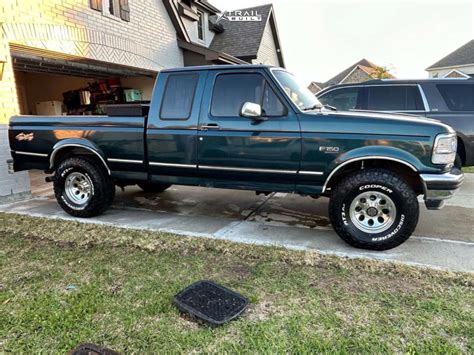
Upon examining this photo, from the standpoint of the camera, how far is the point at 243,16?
67.4ft

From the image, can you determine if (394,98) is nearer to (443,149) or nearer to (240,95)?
(443,149)

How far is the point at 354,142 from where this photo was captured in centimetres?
382

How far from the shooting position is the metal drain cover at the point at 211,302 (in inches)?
106

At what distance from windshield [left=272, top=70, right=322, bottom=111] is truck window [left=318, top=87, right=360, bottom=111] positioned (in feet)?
8.37

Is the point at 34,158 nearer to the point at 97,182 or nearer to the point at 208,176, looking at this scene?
the point at 97,182

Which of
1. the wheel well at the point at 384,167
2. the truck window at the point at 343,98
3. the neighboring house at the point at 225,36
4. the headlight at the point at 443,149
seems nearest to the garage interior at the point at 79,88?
the neighboring house at the point at 225,36

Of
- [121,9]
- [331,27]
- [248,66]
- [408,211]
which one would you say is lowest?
[408,211]

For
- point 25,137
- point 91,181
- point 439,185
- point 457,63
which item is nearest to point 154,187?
point 91,181

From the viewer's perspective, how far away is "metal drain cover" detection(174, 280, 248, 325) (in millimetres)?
2689

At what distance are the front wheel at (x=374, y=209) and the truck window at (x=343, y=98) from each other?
3.46m

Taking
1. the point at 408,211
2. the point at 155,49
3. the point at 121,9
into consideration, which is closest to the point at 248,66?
the point at 408,211

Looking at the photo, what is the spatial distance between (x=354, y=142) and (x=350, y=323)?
196cm

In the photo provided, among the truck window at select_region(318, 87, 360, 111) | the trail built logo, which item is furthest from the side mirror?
the trail built logo

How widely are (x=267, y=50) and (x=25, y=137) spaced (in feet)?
56.5
